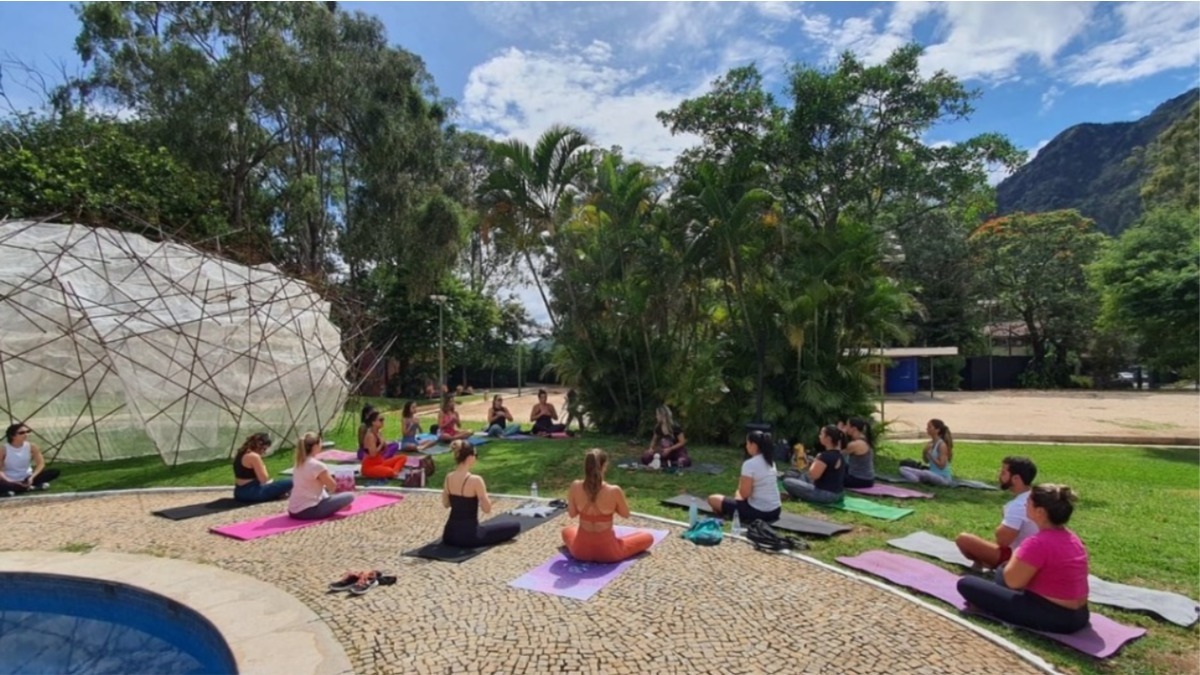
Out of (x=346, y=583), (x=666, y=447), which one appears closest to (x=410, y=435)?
(x=666, y=447)

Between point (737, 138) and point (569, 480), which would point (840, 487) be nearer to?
point (569, 480)

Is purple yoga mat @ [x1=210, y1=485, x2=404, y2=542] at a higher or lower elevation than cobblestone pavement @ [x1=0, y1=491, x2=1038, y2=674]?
lower

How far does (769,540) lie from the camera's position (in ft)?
21.6

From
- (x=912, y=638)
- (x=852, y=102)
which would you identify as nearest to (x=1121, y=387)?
(x=852, y=102)

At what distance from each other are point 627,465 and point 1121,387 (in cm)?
4036

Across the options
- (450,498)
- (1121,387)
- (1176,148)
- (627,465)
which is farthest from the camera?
(1176,148)

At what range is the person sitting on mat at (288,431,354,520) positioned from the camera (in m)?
7.76

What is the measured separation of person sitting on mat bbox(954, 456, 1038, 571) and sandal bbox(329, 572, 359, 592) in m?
5.54

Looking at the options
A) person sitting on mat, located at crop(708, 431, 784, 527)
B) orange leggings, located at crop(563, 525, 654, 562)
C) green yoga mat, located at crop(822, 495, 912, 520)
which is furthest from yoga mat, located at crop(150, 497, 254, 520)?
green yoga mat, located at crop(822, 495, 912, 520)

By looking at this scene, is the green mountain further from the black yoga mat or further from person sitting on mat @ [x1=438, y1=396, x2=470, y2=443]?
the black yoga mat

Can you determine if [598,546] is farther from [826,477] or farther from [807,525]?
[826,477]

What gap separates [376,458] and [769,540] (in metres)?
6.84

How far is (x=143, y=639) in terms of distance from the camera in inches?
208

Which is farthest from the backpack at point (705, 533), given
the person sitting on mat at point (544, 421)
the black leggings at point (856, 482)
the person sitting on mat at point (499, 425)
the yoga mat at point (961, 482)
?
the person sitting on mat at point (499, 425)
